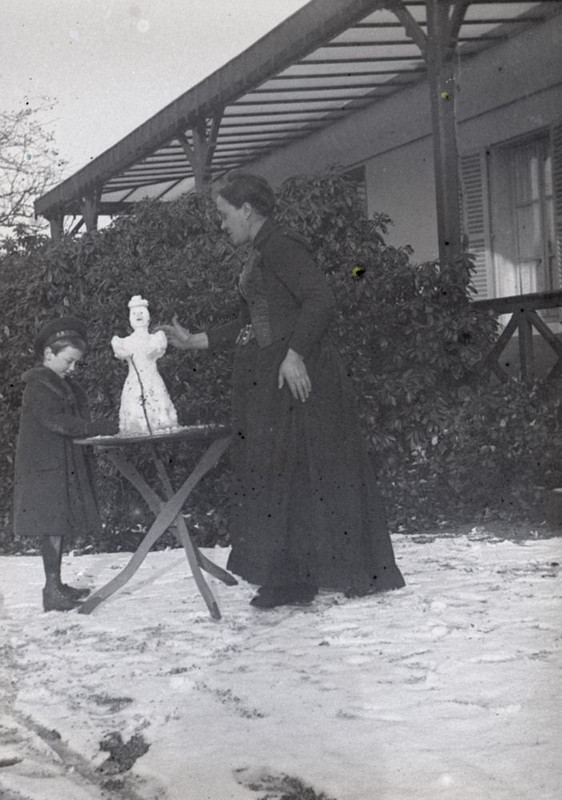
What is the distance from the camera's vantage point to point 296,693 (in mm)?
3488

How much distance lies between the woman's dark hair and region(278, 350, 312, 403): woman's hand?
0.66 m

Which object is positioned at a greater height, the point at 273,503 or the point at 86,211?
the point at 86,211

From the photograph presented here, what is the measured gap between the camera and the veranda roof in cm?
854

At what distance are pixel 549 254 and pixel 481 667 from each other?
7.14 m

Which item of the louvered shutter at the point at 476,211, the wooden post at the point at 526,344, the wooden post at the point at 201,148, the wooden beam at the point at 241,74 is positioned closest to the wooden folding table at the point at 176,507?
the wooden post at the point at 526,344

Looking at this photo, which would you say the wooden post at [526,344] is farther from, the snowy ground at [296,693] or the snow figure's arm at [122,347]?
the snow figure's arm at [122,347]

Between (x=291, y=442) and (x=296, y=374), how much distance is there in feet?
1.07

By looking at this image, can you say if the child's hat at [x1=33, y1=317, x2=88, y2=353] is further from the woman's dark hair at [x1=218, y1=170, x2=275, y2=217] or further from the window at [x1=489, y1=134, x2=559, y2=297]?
the window at [x1=489, y1=134, x2=559, y2=297]

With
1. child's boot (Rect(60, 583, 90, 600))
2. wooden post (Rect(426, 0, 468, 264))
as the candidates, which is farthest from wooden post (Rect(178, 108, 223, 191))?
child's boot (Rect(60, 583, 90, 600))

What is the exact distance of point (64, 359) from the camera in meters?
4.87

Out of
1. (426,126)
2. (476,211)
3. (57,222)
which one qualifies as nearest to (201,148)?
(426,126)

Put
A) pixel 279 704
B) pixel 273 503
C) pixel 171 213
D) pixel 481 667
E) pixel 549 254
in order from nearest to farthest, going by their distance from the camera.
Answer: pixel 279 704 < pixel 481 667 < pixel 273 503 < pixel 171 213 < pixel 549 254

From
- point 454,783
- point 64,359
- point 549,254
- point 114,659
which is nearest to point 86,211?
point 549,254

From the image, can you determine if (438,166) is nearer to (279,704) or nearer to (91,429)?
(91,429)
